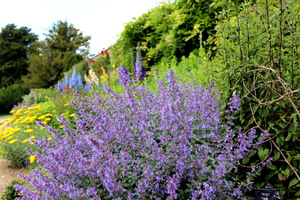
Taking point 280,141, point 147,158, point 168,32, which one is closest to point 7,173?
point 147,158

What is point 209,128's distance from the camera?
2256 millimetres

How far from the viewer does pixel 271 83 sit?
229 centimetres

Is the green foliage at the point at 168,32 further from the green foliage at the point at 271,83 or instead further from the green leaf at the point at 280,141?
the green leaf at the point at 280,141

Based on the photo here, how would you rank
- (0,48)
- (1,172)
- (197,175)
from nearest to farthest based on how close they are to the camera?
(197,175) → (1,172) → (0,48)

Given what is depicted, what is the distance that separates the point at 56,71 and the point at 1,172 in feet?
59.4

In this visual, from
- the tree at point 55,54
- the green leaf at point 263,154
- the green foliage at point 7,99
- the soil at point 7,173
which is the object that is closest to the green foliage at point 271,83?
the green leaf at point 263,154

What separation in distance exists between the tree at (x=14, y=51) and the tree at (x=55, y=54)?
3419 mm

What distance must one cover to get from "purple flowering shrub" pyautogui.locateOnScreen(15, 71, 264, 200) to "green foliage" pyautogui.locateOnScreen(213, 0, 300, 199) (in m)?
→ 0.25

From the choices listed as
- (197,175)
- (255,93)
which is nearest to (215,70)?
(255,93)

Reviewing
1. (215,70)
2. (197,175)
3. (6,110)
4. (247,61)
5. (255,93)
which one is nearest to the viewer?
(197,175)

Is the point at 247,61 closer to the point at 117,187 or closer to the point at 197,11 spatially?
the point at 117,187

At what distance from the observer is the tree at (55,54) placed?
69.9 feet

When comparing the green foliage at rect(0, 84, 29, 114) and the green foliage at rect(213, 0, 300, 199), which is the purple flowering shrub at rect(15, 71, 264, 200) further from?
the green foliage at rect(0, 84, 29, 114)

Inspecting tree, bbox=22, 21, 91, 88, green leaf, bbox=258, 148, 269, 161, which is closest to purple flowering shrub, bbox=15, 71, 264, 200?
green leaf, bbox=258, 148, 269, 161
